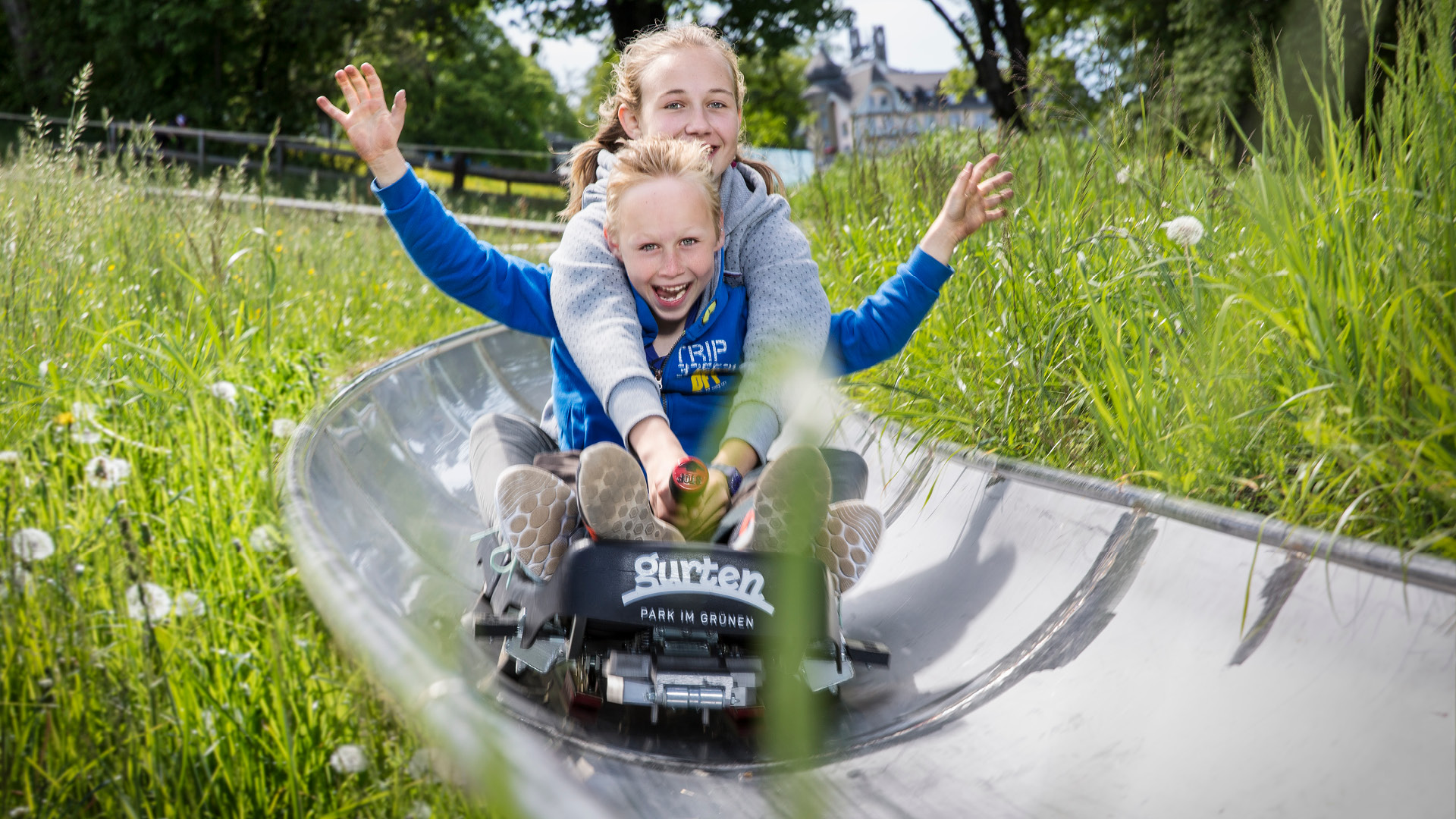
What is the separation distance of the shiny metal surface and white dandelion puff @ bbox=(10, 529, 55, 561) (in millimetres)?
323

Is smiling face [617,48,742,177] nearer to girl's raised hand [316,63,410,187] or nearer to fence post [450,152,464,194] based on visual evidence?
girl's raised hand [316,63,410,187]

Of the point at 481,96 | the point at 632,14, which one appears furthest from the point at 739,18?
the point at 481,96

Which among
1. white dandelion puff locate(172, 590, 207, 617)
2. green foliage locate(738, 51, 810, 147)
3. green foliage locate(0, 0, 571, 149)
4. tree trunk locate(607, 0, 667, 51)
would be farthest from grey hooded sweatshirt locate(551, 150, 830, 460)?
green foliage locate(738, 51, 810, 147)

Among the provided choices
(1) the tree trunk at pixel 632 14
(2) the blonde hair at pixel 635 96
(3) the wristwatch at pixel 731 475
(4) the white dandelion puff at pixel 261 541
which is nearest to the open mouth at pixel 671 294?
(3) the wristwatch at pixel 731 475

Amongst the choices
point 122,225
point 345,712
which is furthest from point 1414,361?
point 122,225

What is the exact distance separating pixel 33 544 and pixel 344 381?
2154mm

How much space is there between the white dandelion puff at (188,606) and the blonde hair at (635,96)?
1225 millimetres

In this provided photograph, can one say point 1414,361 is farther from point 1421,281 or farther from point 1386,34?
point 1386,34

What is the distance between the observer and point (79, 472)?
216 centimetres

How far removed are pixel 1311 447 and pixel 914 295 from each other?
84 cm

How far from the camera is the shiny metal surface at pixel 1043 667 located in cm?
130

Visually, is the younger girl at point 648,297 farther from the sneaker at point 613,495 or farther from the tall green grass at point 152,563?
the tall green grass at point 152,563

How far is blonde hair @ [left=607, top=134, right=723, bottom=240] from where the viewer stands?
2053mm

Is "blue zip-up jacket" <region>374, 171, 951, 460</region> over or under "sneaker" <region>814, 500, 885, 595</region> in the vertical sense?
over
